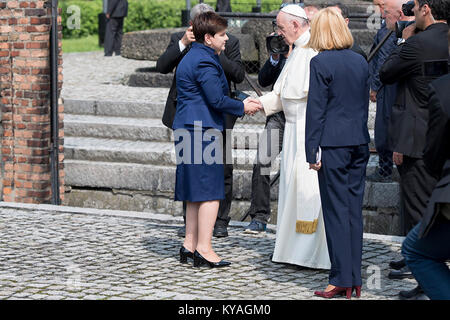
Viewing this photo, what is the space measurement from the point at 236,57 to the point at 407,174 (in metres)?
2.04

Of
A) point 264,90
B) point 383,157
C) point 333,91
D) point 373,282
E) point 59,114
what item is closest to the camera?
point 333,91

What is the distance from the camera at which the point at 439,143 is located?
471 cm

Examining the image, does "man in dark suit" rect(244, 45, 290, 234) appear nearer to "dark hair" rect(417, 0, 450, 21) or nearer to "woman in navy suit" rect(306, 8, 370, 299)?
"woman in navy suit" rect(306, 8, 370, 299)

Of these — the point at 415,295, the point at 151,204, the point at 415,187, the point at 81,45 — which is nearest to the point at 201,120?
the point at 415,187

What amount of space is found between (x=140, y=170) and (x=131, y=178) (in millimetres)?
129

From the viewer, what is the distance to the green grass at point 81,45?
24.6m

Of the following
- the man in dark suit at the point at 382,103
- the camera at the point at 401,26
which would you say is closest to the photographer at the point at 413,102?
the camera at the point at 401,26

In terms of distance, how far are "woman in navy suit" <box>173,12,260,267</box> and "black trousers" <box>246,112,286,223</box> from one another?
1.35 meters

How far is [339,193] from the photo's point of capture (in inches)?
241

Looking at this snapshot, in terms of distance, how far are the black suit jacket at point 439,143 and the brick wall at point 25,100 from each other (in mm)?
5803

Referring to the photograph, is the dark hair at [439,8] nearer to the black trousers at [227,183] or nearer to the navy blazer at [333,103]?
the navy blazer at [333,103]
